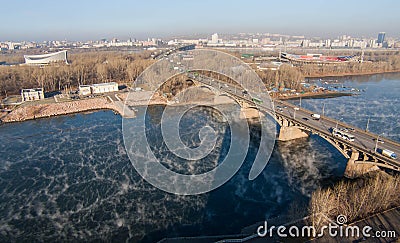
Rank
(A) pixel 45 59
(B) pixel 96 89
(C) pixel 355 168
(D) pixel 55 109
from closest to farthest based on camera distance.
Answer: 1. (C) pixel 355 168
2. (D) pixel 55 109
3. (B) pixel 96 89
4. (A) pixel 45 59

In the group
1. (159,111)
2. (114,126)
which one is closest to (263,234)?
(114,126)

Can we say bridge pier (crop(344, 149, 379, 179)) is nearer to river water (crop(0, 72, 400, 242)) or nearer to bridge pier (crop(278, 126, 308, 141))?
river water (crop(0, 72, 400, 242))

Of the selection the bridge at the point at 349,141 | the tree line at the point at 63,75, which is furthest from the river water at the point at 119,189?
the tree line at the point at 63,75

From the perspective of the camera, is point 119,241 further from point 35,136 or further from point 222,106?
point 222,106

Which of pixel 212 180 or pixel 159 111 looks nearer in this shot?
pixel 212 180

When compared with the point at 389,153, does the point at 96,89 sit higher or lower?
lower

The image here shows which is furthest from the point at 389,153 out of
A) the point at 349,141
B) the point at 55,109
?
the point at 55,109

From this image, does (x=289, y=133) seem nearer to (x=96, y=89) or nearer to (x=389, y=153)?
(x=389, y=153)

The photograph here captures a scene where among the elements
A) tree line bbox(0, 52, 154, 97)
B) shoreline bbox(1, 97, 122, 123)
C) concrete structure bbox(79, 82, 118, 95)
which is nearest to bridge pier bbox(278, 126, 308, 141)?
A: shoreline bbox(1, 97, 122, 123)
